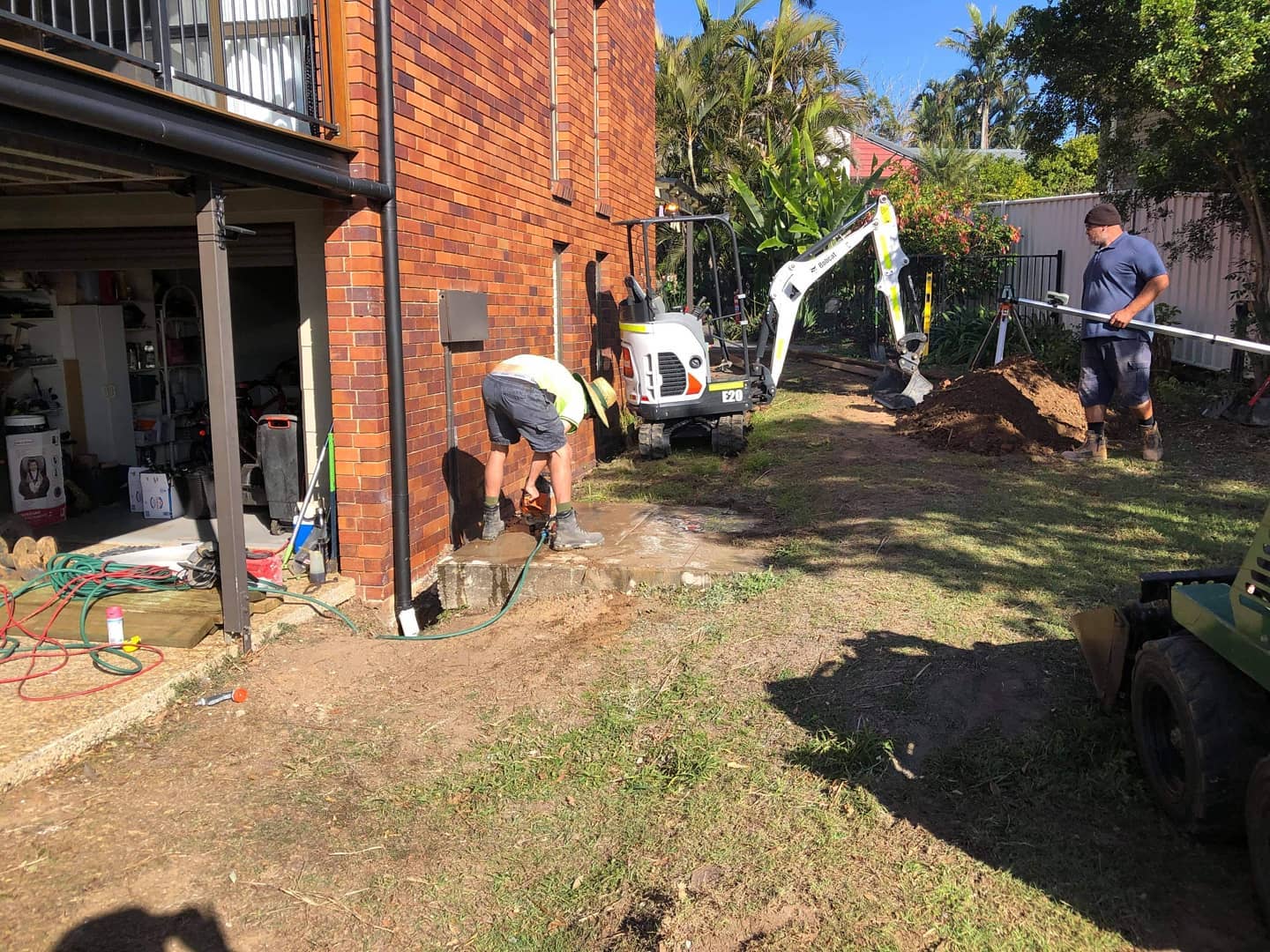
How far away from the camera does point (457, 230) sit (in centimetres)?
714

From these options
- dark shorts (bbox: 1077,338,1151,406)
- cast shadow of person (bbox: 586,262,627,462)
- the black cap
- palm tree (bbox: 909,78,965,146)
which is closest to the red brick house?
cast shadow of person (bbox: 586,262,627,462)

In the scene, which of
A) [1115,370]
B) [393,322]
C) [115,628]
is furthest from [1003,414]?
[115,628]

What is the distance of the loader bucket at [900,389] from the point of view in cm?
1262

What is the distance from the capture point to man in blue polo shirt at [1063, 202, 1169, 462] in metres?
8.58

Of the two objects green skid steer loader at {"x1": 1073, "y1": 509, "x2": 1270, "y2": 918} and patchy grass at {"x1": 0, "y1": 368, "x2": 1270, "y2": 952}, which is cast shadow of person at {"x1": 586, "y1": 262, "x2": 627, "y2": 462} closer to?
patchy grass at {"x1": 0, "y1": 368, "x2": 1270, "y2": 952}

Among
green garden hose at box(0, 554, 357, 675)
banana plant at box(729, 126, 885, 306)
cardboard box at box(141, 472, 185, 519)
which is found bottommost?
green garden hose at box(0, 554, 357, 675)

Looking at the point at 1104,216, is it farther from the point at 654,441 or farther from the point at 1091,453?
the point at 654,441

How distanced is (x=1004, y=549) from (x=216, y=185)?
525 cm

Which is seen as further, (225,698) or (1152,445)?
(1152,445)

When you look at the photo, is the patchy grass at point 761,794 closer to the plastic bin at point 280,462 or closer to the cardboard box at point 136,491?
the plastic bin at point 280,462

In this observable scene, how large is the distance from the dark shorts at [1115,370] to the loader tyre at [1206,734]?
5.86 m

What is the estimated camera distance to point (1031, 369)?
37.1 feet

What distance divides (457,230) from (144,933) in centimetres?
519

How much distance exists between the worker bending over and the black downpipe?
974 mm
